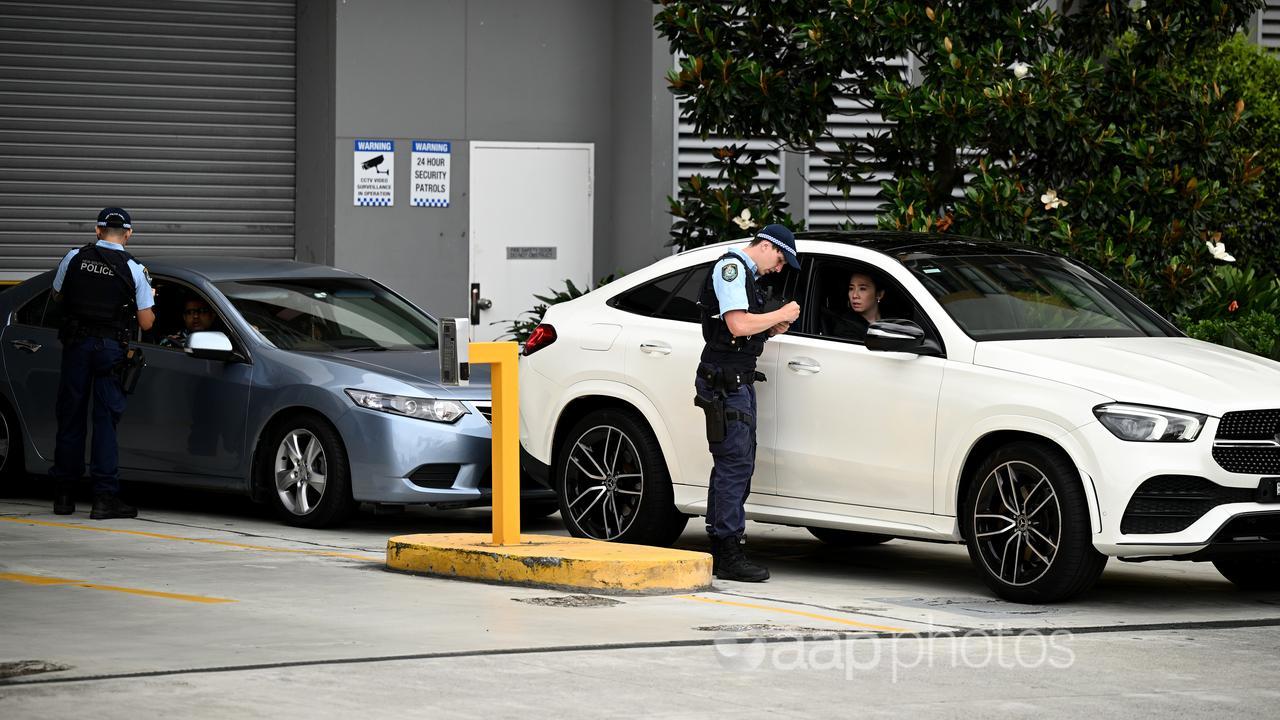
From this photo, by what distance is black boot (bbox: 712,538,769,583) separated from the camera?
917 cm

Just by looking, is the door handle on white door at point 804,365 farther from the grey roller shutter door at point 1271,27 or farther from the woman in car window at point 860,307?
the grey roller shutter door at point 1271,27

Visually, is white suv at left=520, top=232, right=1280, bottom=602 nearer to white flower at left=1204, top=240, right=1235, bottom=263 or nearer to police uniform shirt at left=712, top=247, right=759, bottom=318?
police uniform shirt at left=712, top=247, right=759, bottom=318

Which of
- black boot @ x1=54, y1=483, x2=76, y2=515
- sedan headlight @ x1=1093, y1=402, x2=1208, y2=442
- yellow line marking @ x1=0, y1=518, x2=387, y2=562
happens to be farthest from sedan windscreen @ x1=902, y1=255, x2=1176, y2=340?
black boot @ x1=54, y1=483, x2=76, y2=515

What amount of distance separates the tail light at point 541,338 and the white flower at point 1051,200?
4313 millimetres

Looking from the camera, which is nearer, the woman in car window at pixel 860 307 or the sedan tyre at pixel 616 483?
the woman in car window at pixel 860 307

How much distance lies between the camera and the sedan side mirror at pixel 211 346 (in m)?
11.3

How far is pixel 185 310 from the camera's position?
1186 cm

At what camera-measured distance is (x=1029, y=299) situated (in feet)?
30.4

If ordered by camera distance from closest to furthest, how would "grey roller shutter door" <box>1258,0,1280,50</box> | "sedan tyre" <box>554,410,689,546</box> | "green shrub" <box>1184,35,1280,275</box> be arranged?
"sedan tyre" <box>554,410,689,546</box> → "green shrub" <box>1184,35,1280,275</box> → "grey roller shutter door" <box>1258,0,1280,50</box>

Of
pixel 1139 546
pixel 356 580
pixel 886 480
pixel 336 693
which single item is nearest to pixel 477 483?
pixel 356 580

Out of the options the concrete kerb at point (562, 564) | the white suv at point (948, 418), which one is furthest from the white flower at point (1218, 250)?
the concrete kerb at point (562, 564)

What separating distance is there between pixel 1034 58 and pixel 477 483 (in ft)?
17.3

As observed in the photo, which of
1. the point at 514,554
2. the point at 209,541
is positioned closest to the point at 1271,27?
the point at 209,541

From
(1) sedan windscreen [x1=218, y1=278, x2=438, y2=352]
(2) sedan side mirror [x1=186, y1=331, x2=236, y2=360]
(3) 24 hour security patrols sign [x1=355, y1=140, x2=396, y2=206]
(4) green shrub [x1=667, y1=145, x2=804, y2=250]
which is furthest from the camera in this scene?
(3) 24 hour security patrols sign [x1=355, y1=140, x2=396, y2=206]
